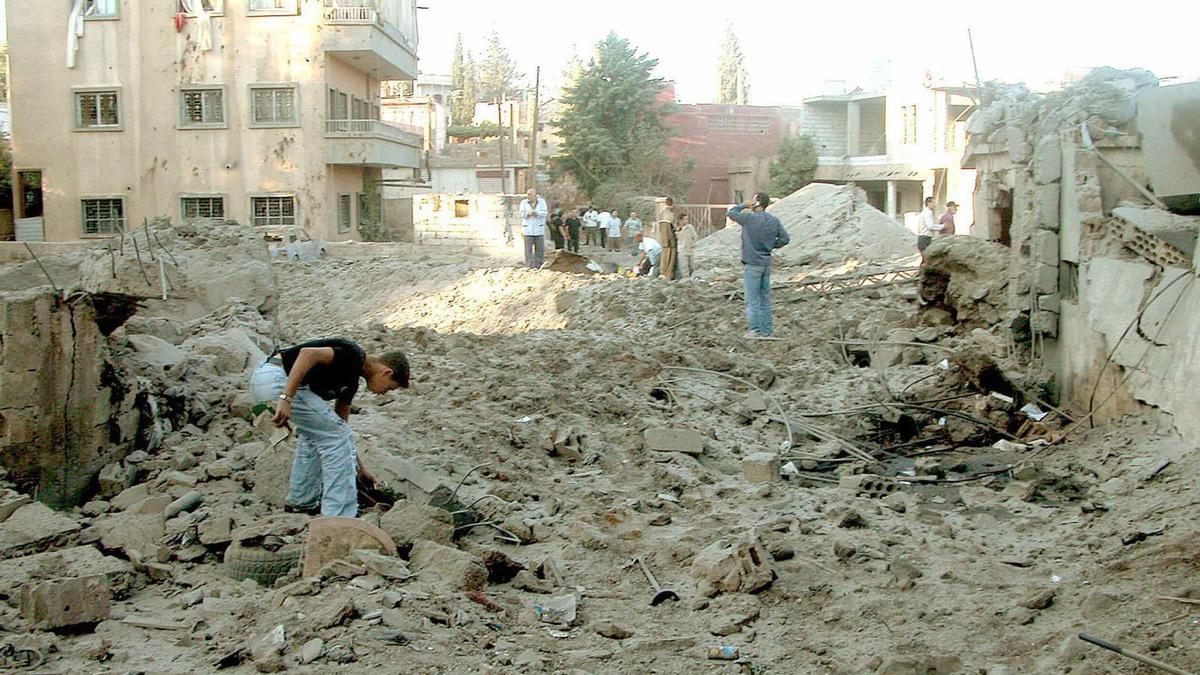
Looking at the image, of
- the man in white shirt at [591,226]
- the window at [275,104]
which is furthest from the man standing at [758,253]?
the window at [275,104]

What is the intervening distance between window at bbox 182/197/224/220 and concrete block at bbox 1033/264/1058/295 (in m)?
26.9

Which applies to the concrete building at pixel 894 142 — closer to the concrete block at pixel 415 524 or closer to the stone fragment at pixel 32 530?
the concrete block at pixel 415 524

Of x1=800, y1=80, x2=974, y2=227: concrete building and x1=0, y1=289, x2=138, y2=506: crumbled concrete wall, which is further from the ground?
x1=800, y1=80, x2=974, y2=227: concrete building

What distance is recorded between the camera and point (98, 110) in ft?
106

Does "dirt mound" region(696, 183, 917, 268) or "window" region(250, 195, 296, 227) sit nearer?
"dirt mound" region(696, 183, 917, 268)

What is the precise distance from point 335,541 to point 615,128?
1611 inches

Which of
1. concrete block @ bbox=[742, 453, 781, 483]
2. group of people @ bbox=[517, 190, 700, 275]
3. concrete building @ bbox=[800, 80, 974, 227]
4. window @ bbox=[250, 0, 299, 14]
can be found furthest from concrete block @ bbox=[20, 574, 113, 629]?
concrete building @ bbox=[800, 80, 974, 227]

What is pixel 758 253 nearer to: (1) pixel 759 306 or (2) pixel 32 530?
(1) pixel 759 306

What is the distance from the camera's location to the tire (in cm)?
580

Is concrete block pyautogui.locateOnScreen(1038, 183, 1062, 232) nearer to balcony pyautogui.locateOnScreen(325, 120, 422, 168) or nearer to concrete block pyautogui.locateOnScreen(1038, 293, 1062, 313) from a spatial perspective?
concrete block pyautogui.locateOnScreen(1038, 293, 1062, 313)

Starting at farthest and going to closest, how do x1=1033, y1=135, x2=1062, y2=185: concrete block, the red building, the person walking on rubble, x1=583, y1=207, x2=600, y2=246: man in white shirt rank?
the red building < x1=583, y1=207, x2=600, y2=246: man in white shirt < x1=1033, y1=135, x2=1062, y2=185: concrete block < the person walking on rubble

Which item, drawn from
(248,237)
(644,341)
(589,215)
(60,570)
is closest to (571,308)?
(644,341)

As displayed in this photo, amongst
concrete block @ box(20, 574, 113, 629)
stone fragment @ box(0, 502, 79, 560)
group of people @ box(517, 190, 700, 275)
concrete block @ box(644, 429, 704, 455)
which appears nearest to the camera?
concrete block @ box(20, 574, 113, 629)

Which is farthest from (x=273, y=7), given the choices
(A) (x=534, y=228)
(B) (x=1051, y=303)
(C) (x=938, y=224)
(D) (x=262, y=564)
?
(D) (x=262, y=564)
